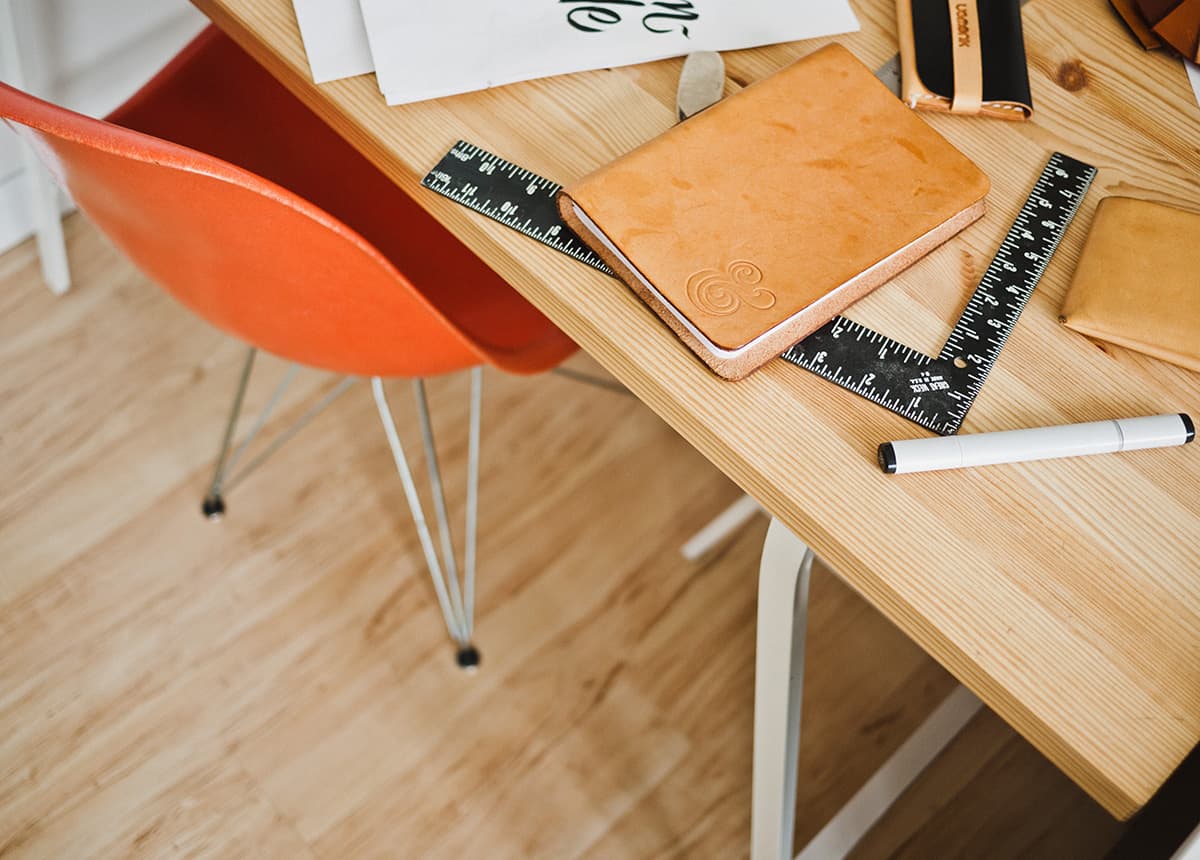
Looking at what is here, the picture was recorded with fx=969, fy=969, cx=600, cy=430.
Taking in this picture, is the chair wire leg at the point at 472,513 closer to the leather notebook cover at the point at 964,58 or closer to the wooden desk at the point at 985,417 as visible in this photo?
the wooden desk at the point at 985,417

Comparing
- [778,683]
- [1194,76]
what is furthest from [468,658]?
[1194,76]

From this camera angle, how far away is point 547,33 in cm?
80

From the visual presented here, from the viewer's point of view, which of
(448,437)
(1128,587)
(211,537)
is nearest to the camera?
(1128,587)

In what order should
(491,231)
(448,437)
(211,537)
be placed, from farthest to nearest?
(448,437) < (211,537) < (491,231)

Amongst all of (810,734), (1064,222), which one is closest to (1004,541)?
(1064,222)

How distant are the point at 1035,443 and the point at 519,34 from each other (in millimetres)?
513

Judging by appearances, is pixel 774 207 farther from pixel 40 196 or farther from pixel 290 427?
pixel 40 196

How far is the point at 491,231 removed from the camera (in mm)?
711

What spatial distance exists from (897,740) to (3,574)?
3.95ft

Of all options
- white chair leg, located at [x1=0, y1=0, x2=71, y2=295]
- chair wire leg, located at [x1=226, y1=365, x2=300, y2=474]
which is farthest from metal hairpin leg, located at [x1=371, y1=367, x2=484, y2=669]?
white chair leg, located at [x1=0, y1=0, x2=71, y2=295]

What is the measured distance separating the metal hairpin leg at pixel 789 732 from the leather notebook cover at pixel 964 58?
0.38 metres

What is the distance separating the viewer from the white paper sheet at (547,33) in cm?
78

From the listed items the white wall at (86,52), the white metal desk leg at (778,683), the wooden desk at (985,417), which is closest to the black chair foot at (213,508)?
the white wall at (86,52)

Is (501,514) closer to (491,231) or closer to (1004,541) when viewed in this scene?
(491,231)
